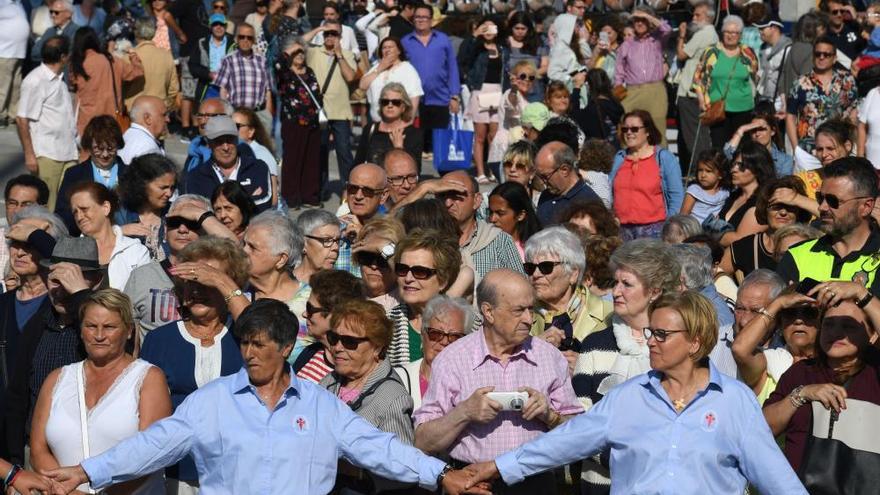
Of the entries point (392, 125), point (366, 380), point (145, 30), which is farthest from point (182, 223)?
point (145, 30)

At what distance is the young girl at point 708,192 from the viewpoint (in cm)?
1192

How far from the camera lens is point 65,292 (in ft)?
25.4

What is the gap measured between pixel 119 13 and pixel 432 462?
15.4 metres

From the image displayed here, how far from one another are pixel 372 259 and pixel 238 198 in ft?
5.95

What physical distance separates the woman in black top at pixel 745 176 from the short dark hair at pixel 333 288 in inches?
160

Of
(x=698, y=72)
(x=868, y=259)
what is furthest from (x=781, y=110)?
(x=868, y=259)

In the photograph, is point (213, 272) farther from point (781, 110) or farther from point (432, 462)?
point (781, 110)

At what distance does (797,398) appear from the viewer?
659cm

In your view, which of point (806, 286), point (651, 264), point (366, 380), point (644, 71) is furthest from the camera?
point (644, 71)

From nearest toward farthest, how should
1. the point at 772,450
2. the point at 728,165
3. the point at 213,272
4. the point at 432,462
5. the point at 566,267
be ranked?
the point at 772,450 < the point at 432,462 < the point at 213,272 < the point at 566,267 < the point at 728,165

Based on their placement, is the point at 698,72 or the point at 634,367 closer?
the point at 634,367

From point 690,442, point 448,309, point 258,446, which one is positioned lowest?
point 258,446

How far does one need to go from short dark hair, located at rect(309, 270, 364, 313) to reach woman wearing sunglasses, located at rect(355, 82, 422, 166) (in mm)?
5510

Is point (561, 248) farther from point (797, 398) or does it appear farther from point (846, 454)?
point (846, 454)
